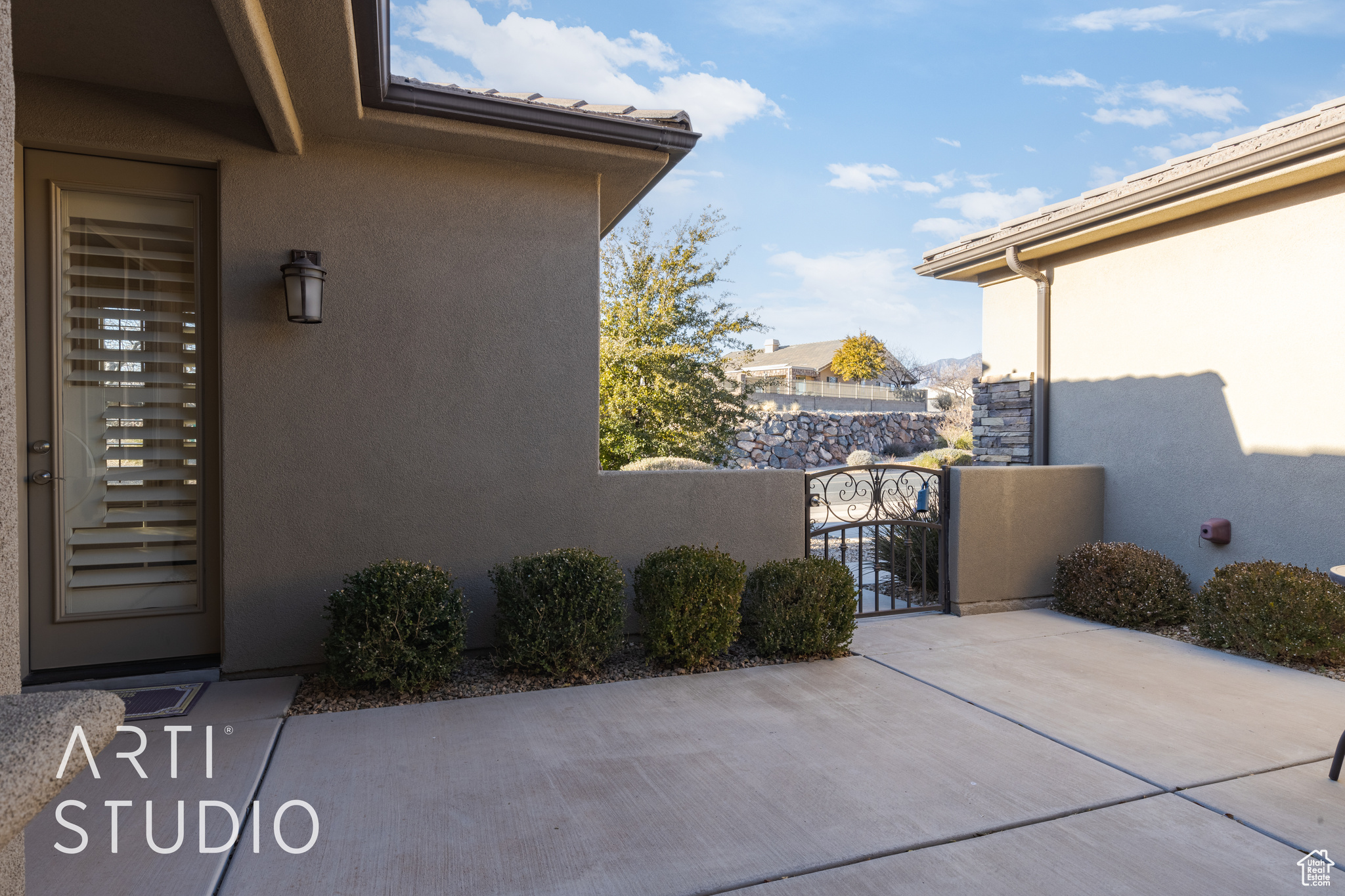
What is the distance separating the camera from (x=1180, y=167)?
567cm

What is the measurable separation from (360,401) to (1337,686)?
18.9 feet

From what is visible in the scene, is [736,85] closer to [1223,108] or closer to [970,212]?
[1223,108]

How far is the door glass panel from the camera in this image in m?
3.99

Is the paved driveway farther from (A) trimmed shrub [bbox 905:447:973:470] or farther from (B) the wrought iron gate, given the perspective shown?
(A) trimmed shrub [bbox 905:447:973:470]

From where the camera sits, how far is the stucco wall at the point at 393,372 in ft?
13.5

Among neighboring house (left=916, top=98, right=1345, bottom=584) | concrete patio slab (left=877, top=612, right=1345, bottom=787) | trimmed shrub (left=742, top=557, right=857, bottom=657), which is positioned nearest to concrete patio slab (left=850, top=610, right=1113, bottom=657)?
concrete patio slab (left=877, top=612, right=1345, bottom=787)

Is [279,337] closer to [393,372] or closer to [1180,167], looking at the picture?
[393,372]

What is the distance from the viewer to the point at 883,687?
420cm

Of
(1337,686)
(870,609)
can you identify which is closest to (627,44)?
(870,609)

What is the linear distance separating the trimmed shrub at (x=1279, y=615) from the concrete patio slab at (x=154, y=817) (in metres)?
5.64

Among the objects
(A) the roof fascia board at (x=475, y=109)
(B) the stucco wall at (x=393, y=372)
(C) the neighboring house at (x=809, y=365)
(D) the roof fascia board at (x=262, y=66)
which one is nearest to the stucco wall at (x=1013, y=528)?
(B) the stucco wall at (x=393, y=372)

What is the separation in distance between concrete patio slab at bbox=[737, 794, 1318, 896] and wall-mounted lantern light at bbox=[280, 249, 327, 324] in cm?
350

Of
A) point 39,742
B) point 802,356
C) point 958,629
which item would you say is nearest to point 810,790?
point 39,742

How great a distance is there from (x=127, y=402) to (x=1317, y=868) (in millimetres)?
5516
